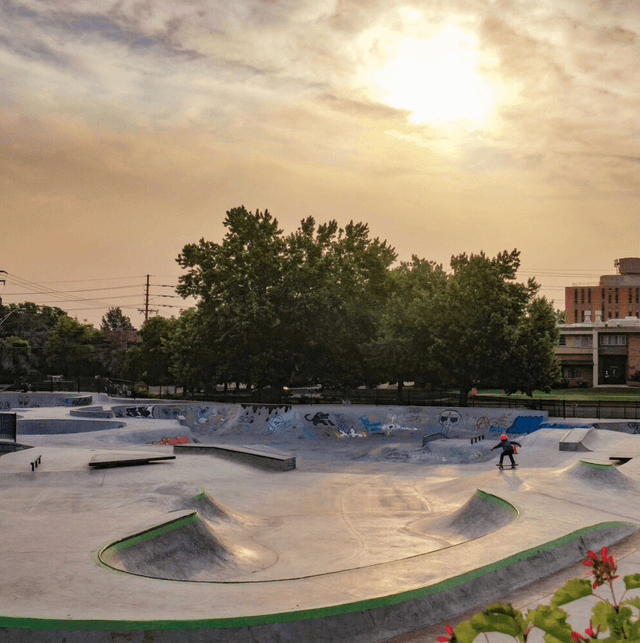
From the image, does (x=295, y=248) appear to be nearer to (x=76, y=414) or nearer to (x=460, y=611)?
(x=76, y=414)

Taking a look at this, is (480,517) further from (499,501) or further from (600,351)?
(600,351)

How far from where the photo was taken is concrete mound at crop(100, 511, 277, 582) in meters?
10.6

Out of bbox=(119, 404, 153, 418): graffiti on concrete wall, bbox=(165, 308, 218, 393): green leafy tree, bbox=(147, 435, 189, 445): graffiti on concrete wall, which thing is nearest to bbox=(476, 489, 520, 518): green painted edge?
bbox=(147, 435, 189, 445): graffiti on concrete wall

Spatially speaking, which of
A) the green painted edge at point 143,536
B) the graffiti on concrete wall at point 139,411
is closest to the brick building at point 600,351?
the graffiti on concrete wall at point 139,411

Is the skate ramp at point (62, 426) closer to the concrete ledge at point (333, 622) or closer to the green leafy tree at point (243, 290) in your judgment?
the green leafy tree at point (243, 290)

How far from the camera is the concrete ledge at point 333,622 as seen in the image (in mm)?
6898

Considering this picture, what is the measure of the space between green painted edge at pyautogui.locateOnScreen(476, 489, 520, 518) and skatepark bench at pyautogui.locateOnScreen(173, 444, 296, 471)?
36.6 feet

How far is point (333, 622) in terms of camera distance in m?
7.68

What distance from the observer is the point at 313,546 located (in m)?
13.6

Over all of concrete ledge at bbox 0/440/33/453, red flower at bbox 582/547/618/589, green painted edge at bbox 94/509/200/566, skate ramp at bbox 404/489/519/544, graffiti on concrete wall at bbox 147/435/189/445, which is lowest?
graffiti on concrete wall at bbox 147/435/189/445

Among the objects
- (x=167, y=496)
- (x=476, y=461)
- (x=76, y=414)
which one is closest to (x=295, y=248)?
(x=76, y=414)

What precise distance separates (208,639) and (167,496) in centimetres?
905

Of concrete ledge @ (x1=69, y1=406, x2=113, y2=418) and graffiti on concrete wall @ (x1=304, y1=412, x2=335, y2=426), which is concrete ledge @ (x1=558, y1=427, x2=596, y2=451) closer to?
graffiti on concrete wall @ (x1=304, y1=412, x2=335, y2=426)

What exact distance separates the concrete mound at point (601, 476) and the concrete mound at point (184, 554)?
926 cm
